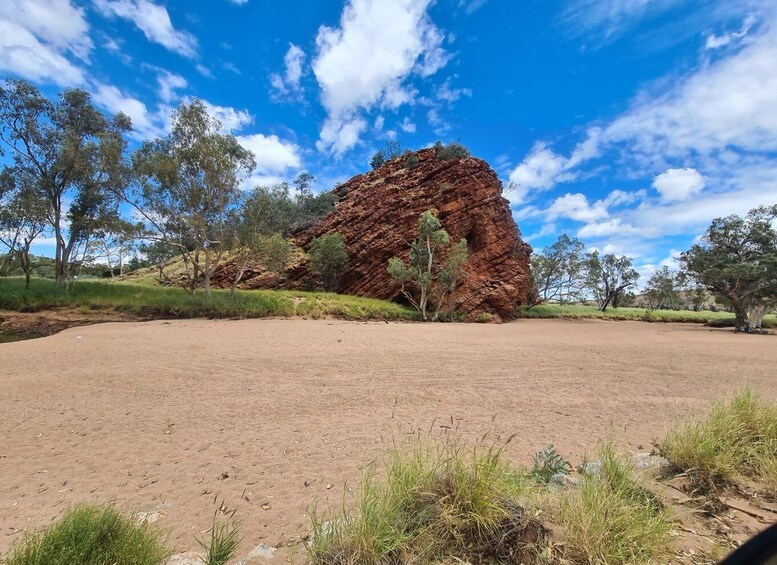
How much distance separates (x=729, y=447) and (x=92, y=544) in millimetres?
5458

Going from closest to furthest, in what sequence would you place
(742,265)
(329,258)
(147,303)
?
1. (147,303)
2. (742,265)
3. (329,258)

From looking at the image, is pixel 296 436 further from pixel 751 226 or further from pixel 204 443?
pixel 751 226

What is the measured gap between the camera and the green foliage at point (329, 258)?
A: 111 feet

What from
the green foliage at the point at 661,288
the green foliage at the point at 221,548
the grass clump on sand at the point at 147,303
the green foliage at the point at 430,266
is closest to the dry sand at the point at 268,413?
the green foliage at the point at 221,548

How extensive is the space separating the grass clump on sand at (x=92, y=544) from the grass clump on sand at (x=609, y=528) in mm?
2828

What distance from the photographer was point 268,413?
5488mm

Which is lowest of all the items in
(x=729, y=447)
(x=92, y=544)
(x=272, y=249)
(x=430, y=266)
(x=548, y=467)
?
(x=92, y=544)

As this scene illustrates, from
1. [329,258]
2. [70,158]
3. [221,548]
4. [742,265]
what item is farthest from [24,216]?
[742,265]

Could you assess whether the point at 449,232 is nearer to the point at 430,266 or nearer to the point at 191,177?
the point at 430,266

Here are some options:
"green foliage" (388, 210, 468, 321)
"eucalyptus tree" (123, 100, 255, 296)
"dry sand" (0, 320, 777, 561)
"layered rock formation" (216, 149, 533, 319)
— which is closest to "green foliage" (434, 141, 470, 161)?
"layered rock formation" (216, 149, 533, 319)

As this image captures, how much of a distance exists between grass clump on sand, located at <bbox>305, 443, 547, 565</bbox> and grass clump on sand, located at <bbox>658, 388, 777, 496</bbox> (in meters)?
1.92

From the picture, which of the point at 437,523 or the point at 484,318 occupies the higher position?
the point at 484,318

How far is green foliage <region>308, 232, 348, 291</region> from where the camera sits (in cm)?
3384

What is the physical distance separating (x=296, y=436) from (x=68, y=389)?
5136 mm
